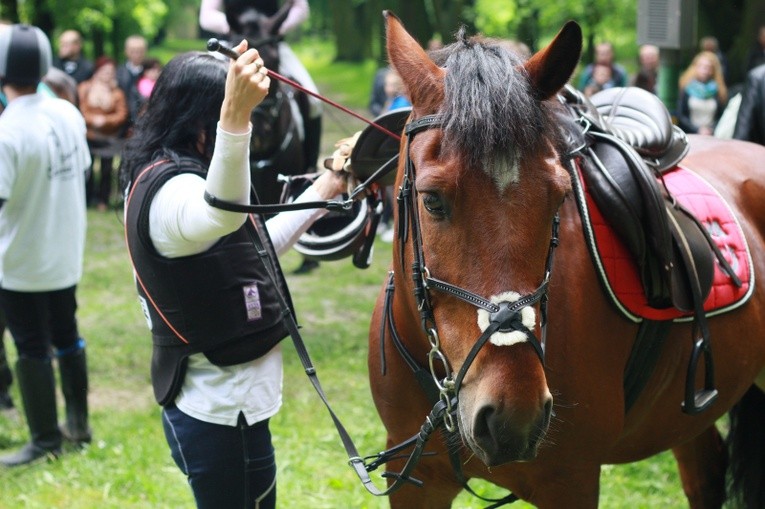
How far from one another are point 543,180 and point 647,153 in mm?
1399

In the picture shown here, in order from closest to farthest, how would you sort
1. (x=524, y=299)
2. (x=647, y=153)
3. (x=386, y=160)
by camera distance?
(x=524, y=299)
(x=386, y=160)
(x=647, y=153)

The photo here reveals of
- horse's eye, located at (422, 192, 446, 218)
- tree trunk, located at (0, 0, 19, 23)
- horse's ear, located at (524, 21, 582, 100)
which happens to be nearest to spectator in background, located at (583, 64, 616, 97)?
tree trunk, located at (0, 0, 19, 23)

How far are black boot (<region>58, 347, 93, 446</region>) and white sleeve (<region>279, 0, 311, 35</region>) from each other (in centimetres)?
340

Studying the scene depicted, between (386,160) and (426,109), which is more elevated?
(426,109)

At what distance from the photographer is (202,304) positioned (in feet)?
10.0

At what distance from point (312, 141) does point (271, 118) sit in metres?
1.38

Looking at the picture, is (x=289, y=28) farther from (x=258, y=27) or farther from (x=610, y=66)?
(x=610, y=66)

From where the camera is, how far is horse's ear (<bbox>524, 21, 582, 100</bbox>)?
2416 millimetres

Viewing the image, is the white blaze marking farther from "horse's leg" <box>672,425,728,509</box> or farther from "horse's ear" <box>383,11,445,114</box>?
"horse's leg" <box>672,425,728,509</box>

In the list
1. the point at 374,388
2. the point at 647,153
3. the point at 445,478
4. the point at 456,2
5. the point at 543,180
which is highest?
the point at 543,180

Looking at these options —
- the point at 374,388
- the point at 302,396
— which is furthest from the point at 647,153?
the point at 302,396

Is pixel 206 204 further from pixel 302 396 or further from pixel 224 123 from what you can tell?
pixel 302 396

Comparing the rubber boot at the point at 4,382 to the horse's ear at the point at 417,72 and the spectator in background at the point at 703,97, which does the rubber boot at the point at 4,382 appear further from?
the spectator in background at the point at 703,97

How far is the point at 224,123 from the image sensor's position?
2.60 m
